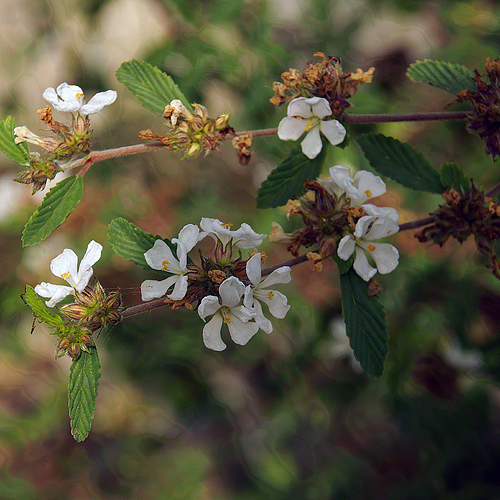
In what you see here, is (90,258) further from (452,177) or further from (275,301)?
(452,177)

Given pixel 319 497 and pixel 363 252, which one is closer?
pixel 363 252

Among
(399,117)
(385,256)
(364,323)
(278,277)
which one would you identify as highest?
(399,117)

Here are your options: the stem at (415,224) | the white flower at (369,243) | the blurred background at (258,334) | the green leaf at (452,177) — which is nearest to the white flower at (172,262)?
the white flower at (369,243)

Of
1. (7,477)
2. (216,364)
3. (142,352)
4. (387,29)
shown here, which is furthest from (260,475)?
(387,29)

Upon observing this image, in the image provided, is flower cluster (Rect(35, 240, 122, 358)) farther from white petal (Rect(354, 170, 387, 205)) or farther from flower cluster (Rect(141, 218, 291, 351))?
white petal (Rect(354, 170, 387, 205))

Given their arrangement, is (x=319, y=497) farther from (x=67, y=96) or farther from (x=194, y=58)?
(x=194, y=58)

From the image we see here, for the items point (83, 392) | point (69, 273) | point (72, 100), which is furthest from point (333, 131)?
point (83, 392)
